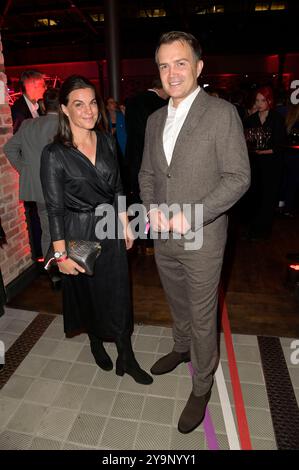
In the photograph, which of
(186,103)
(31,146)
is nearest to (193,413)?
(186,103)

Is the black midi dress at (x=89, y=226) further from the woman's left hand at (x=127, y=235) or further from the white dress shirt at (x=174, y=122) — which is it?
the white dress shirt at (x=174, y=122)

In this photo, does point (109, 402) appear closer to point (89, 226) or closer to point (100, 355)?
point (100, 355)

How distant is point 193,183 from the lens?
1.88 metres

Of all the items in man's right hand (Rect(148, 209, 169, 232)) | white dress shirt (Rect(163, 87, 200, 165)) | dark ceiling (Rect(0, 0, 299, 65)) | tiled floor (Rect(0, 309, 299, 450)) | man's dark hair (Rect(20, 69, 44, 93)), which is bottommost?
tiled floor (Rect(0, 309, 299, 450))

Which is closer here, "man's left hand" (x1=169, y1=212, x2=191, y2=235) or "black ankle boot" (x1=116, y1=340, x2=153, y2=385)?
"man's left hand" (x1=169, y1=212, x2=191, y2=235)

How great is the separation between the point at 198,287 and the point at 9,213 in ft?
Answer: 8.47

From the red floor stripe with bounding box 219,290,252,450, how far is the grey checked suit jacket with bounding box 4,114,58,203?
2296 millimetres

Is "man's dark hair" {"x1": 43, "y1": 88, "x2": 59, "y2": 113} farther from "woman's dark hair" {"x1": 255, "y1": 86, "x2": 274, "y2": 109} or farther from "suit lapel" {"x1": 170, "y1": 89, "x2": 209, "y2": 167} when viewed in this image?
"woman's dark hair" {"x1": 255, "y1": 86, "x2": 274, "y2": 109}

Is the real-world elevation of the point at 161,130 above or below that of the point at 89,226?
above

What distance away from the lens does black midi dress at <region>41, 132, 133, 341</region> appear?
2152mm

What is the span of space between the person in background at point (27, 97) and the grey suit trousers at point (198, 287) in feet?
9.28

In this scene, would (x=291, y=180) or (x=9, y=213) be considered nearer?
(x=9, y=213)

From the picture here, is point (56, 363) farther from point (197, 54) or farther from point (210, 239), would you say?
point (197, 54)

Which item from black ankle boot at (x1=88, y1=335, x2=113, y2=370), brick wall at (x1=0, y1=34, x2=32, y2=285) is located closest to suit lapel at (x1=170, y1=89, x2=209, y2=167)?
black ankle boot at (x1=88, y1=335, x2=113, y2=370)
